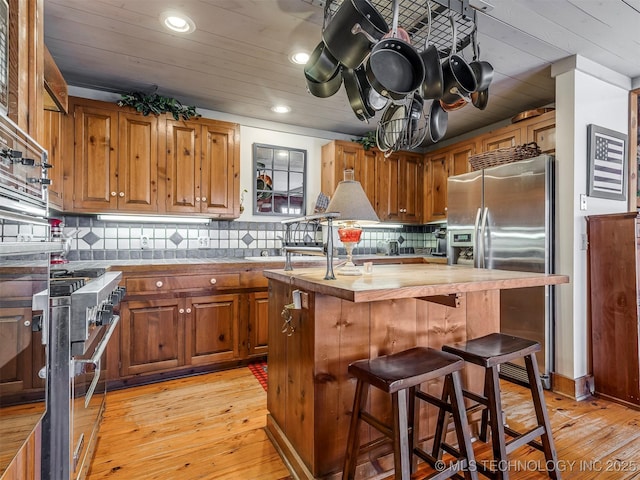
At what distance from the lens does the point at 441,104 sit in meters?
1.96

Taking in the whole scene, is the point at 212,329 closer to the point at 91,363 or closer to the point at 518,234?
the point at 91,363

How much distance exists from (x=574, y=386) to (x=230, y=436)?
7.83 ft

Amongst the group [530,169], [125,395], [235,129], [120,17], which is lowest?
[125,395]

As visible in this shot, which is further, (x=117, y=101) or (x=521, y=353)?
(x=117, y=101)

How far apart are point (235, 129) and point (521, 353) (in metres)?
2.90

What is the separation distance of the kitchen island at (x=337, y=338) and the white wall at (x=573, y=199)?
3.87ft

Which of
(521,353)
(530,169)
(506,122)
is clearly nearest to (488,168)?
(530,169)

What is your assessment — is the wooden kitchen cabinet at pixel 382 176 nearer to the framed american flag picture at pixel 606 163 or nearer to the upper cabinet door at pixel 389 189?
the upper cabinet door at pixel 389 189

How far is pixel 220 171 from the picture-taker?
10.6ft

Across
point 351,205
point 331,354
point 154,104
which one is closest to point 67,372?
point 331,354

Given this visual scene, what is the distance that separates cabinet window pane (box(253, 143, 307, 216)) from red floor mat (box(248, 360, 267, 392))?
1565 millimetres

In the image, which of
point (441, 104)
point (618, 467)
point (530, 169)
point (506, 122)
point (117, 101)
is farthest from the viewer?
point (506, 122)

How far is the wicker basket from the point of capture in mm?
2760

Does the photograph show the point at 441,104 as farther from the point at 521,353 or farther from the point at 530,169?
the point at 521,353
